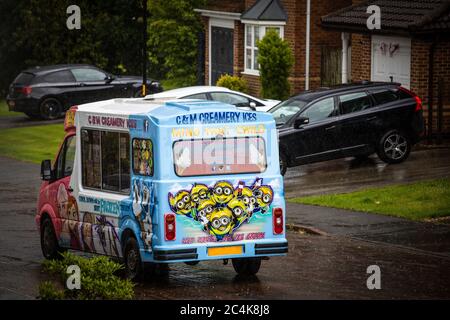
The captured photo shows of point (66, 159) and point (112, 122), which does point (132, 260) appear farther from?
point (66, 159)

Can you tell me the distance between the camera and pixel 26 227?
21797 millimetres

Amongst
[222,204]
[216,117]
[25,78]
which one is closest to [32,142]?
[25,78]

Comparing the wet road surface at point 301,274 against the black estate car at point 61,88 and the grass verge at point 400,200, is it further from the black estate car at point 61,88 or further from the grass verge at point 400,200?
the black estate car at point 61,88

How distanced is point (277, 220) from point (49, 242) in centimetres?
432

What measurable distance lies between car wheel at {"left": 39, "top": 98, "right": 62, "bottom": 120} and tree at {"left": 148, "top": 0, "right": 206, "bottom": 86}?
7080 millimetres

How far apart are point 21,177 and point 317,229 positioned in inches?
430

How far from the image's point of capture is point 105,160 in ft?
54.5

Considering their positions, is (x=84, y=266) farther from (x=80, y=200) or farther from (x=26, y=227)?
(x=26, y=227)

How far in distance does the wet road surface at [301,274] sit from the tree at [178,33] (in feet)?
86.0

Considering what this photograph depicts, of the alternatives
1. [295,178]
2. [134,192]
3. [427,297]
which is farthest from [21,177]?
[427,297]

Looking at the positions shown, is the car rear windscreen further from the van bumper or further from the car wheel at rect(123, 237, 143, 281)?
the van bumper

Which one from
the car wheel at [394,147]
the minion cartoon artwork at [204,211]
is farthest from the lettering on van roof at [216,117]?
the car wheel at [394,147]

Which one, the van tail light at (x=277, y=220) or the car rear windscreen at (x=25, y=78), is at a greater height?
the car rear windscreen at (x=25, y=78)

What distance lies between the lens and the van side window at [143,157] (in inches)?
603
